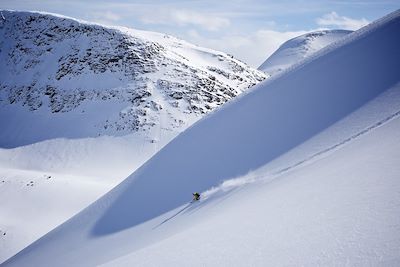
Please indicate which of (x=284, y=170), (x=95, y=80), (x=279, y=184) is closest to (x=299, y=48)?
(x=95, y=80)

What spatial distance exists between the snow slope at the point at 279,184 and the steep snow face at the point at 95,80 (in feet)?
90.3

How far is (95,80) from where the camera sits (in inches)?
2002

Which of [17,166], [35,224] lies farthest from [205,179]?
[17,166]

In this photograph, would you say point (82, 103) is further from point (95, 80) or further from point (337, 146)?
point (337, 146)

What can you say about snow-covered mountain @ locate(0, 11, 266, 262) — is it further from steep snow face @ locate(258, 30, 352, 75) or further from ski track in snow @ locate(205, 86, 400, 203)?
steep snow face @ locate(258, 30, 352, 75)

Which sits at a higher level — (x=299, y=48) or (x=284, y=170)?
(x=299, y=48)

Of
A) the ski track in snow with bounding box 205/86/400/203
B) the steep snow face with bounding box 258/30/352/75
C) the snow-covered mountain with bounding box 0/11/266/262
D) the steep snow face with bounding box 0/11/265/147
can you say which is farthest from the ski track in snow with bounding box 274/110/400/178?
the steep snow face with bounding box 258/30/352/75

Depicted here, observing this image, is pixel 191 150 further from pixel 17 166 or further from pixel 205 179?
pixel 17 166

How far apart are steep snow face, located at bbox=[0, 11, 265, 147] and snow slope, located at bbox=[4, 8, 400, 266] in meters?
27.5

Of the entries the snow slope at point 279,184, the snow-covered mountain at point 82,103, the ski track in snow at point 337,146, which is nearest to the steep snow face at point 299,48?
the snow-covered mountain at point 82,103

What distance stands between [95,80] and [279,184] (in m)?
47.4

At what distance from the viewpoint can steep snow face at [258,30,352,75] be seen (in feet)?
309

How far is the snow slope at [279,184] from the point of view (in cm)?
440

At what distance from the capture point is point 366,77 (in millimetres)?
14398
